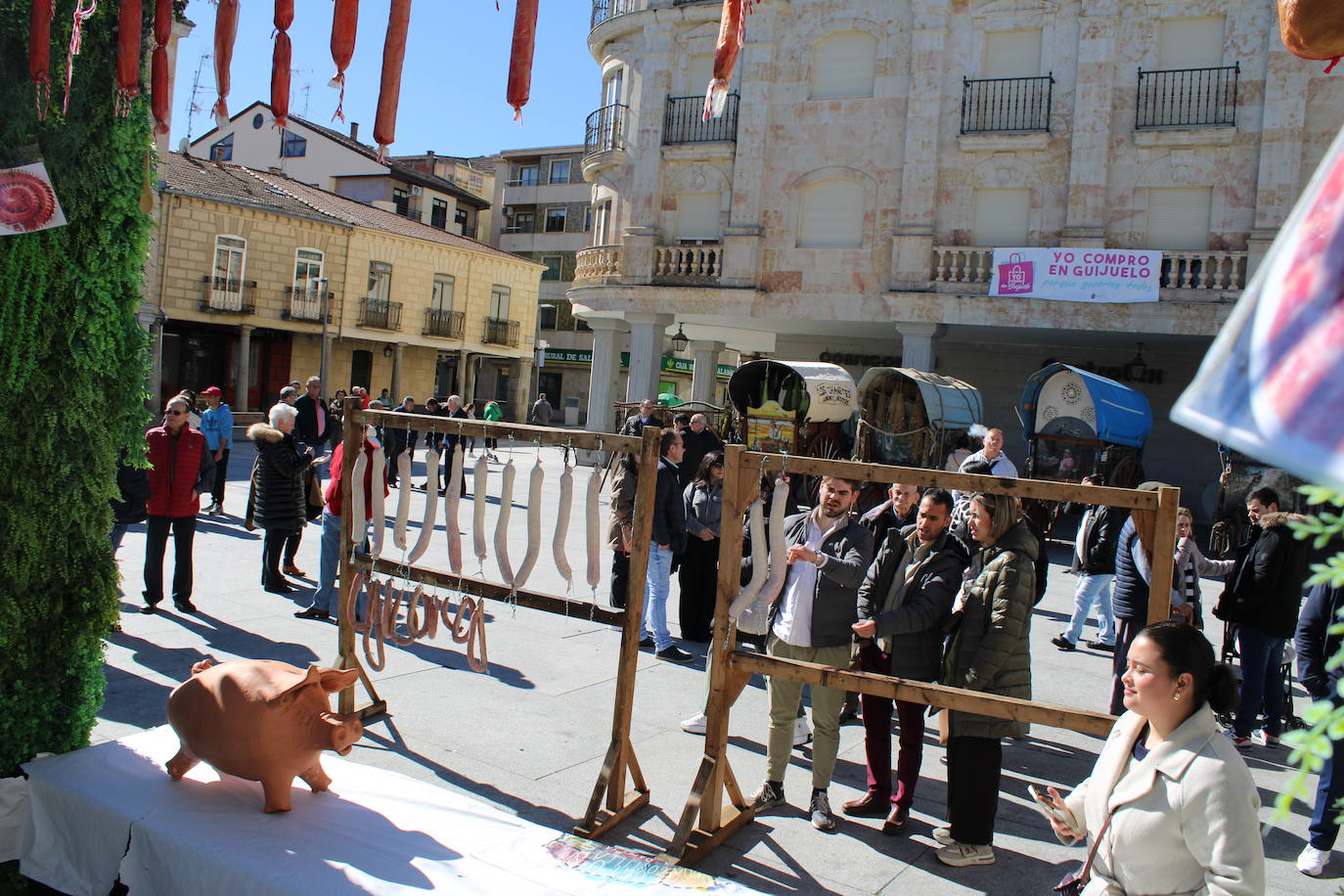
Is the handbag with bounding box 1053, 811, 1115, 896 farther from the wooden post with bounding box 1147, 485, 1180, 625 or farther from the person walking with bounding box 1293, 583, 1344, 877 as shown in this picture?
the person walking with bounding box 1293, 583, 1344, 877

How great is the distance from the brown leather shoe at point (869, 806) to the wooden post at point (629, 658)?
3.92 ft

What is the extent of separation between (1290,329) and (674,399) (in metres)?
22.5

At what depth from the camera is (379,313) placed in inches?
1556

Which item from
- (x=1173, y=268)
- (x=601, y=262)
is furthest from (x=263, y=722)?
(x=601, y=262)

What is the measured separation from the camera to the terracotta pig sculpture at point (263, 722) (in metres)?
4.03

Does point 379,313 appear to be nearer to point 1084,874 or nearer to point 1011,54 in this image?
point 1011,54

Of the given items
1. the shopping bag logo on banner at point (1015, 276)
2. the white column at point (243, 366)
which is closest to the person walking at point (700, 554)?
A: the shopping bag logo on banner at point (1015, 276)

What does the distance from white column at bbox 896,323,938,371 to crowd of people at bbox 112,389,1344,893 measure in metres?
11.3

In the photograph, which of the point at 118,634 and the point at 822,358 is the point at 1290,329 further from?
the point at 822,358

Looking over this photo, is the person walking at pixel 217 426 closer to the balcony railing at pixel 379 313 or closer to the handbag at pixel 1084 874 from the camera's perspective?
the handbag at pixel 1084 874

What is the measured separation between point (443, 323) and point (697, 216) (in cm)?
2065

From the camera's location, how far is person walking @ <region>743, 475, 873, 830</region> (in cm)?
511

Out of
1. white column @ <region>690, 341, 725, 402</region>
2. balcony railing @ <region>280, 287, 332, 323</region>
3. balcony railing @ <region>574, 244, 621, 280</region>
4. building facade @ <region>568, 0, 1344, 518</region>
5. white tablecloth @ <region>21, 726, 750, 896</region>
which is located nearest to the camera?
white tablecloth @ <region>21, 726, 750, 896</region>

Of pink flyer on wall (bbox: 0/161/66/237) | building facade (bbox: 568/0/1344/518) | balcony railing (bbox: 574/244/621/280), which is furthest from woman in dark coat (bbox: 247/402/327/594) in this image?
balcony railing (bbox: 574/244/621/280)
